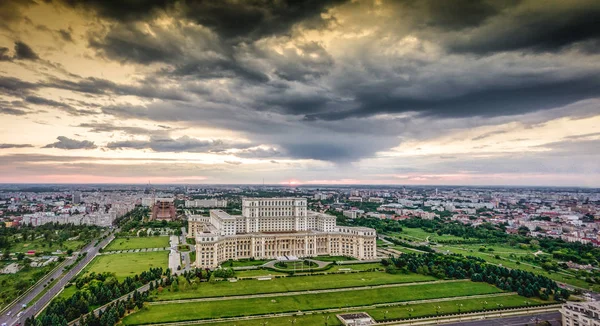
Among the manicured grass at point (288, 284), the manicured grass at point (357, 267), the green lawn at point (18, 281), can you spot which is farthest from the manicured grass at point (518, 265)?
the green lawn at point (18, 281)

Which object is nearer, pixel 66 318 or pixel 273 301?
pixel 66 318

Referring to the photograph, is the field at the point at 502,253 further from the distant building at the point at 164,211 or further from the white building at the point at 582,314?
the distant building at the point at 164,211

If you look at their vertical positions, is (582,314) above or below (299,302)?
above

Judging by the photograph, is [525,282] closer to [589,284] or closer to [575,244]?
[589,284]

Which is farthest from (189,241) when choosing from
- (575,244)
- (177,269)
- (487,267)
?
(575,244)

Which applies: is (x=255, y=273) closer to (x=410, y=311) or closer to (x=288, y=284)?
(x=288, y=284)

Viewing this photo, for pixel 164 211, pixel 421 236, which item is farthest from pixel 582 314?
pixel 164 211
